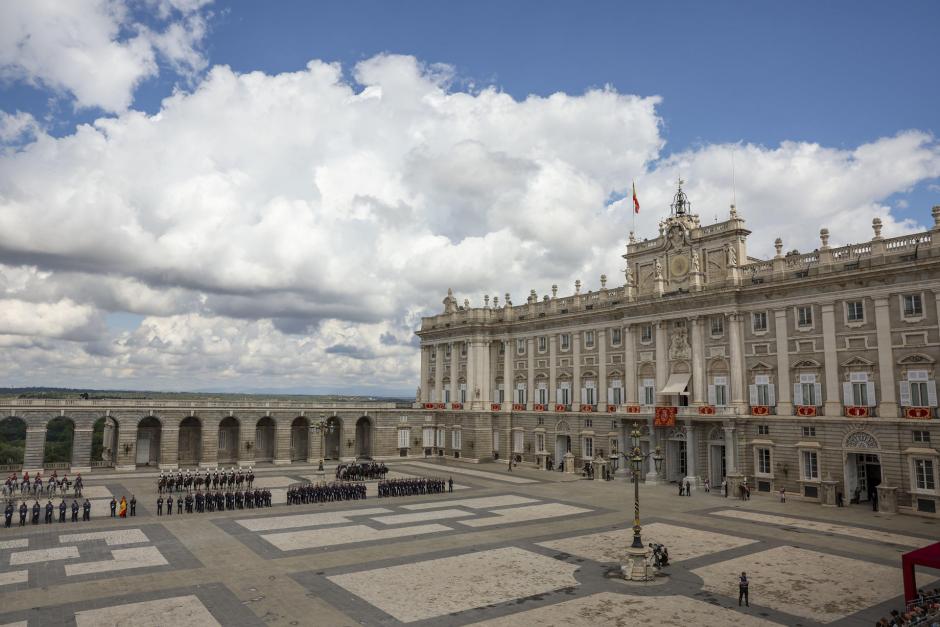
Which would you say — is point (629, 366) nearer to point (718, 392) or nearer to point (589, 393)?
point (589, 393)

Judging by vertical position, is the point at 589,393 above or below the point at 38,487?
above

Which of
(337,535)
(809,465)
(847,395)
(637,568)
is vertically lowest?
(337,535)

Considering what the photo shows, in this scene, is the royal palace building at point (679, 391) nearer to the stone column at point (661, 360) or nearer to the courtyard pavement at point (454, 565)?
the stone column at point (661, 360)

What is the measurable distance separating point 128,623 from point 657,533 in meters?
24.4

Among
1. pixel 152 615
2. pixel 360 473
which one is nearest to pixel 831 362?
pixel 360 473

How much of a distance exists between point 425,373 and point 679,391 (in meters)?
38.6

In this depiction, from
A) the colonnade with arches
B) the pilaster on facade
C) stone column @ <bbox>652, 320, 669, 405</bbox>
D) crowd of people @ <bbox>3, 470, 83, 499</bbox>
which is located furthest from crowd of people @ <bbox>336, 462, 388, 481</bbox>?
the pilaster on facade

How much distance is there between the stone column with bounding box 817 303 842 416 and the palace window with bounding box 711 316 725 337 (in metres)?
7.85

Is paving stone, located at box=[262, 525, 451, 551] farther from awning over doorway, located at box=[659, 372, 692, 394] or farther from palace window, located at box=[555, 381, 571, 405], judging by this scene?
palace window, located at box=[555, 381, 571, 405]

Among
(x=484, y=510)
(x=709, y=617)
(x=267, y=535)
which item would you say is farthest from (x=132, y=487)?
(x=709, y=617)

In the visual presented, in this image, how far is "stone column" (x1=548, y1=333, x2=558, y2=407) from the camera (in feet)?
217

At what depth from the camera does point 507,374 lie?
2837 inches

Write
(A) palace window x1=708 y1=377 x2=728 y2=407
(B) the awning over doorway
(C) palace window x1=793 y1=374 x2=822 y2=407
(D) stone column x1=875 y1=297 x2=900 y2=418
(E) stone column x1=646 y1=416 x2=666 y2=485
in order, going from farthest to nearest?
1. (E) stone column x1=646 y1=416 x2=666 y2=485
2. (B) the awning over doorway
3. (A) palace window x1=708 y1=377 x2=728 y2=407
4. (C) palace window x1=793 y1=374 x2=822 y2=407
5. (D) stone column x1=875 y1=297 x2=900 y2=418

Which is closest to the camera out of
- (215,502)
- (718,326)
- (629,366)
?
(215,502)
